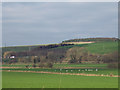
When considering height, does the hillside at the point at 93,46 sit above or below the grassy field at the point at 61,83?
above

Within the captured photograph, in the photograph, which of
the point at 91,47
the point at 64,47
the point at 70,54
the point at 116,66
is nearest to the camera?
the point at 116,66

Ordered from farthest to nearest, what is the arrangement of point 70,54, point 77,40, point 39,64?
1. point 77,40
2. point 70,54
3. point 39,64

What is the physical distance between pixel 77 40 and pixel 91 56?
36072 millimetres

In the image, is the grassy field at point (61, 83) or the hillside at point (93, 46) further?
the hillside at point (93, 46)

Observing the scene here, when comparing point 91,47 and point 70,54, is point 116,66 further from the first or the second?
point 91,47

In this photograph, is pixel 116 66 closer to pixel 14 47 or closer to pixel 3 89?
pixel 3 89

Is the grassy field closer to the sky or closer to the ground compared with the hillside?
closer to the ground

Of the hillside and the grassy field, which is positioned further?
the hillside

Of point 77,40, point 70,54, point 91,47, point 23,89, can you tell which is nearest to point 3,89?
point 23,89

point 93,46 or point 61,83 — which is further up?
point 93,46

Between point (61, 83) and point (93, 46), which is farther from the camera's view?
point (93, 46)

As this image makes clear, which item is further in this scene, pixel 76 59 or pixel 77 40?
pixel 77 40

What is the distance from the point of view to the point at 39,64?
8469 centimetres

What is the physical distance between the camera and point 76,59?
9688cm
